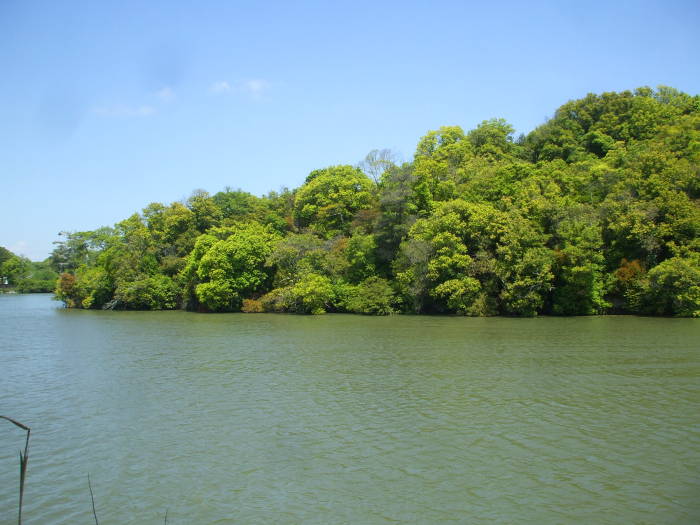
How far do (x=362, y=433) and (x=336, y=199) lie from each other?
42.8 m

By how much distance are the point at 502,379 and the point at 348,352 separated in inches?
320

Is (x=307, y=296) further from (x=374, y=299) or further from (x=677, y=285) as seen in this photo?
(x=677, y=285)

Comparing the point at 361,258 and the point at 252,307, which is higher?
the point at 361,258

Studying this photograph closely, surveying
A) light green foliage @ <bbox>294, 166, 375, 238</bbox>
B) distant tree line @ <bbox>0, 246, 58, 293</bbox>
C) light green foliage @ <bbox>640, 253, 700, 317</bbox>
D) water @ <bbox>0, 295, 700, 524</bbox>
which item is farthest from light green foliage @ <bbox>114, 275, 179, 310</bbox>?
distant tree line @ <bbox>0, 246, 58, 293</bbox>

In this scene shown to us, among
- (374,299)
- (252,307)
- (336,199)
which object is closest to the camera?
(374,299)

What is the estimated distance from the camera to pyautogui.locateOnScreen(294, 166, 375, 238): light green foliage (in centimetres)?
Answer: 5416

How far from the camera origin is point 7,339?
102ft

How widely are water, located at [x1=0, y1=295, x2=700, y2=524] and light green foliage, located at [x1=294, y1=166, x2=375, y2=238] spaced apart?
29.9 m

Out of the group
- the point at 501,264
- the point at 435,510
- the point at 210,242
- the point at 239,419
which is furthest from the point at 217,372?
the point at 210,242

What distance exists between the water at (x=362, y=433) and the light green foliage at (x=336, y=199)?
98.1ft

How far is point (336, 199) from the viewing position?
5456 cm

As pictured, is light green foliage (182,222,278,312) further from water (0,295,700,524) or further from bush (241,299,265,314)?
water (0,295,700,524)

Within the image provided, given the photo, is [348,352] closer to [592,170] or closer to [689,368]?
[689,368]

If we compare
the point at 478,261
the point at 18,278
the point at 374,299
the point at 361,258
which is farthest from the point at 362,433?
the point at 18,278
